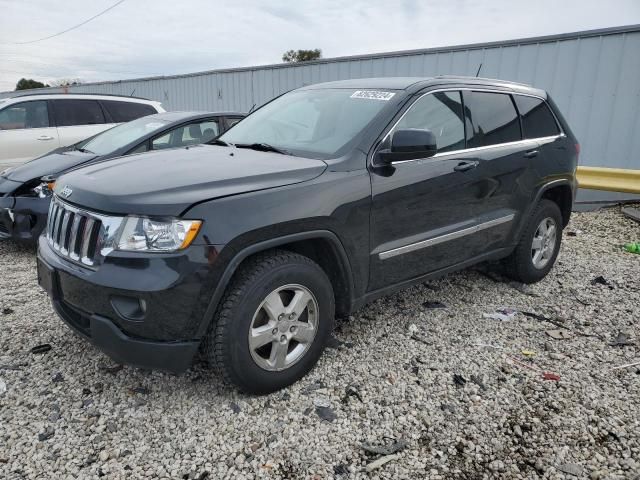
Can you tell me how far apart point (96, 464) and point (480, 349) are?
2387 millimetres

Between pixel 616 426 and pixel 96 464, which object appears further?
pixel 616 426

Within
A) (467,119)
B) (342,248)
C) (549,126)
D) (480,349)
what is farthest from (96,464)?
(549,126)

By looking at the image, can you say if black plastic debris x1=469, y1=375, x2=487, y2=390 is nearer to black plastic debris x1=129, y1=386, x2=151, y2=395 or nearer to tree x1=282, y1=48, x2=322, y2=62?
black plastic debris x1=129, y1=386, x2=151, y2=395

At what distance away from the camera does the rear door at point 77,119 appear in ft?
23.8

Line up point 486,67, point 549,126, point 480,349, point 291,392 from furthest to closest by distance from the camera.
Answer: point 486,67 → point 549,126 → point 480,349 → point 291,392

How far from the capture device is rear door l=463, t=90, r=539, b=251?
143 inches

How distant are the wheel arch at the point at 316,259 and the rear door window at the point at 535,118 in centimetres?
229

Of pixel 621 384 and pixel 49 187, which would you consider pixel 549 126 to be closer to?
pixel 621 384

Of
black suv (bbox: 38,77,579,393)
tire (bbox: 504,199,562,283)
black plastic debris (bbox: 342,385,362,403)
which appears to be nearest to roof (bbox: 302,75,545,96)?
black suv (bbox: 38,77,579,393)

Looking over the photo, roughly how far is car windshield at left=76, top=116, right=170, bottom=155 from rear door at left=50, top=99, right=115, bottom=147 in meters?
1.62

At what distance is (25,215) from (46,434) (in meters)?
3.18

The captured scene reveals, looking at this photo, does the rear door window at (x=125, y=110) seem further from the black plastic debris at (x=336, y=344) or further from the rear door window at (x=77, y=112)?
the black plastic debris at (x=336, y=344)

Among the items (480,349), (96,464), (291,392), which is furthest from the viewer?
(480,349)

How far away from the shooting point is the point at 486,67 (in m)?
8.39
